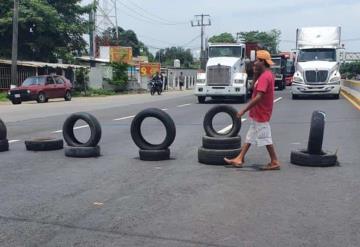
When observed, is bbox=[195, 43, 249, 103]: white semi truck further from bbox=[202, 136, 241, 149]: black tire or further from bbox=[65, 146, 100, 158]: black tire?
bbox=[202, 136, 241, 149]: black tire

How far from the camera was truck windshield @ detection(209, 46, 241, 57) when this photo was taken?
2797 centimetres

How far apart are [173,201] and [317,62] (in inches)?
949

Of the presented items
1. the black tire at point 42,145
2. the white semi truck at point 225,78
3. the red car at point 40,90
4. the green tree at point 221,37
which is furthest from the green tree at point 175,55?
the black tire at point 42,145

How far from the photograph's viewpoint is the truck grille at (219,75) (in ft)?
87.6

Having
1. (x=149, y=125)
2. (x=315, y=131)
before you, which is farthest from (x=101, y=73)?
(x=315, y=131)

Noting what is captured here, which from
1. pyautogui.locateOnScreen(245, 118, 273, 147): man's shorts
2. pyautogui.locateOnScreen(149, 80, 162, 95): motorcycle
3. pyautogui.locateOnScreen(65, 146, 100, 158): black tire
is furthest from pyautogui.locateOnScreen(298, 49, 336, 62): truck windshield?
pyautogui.locateOnScreen(245, 118, 273, 147): man's shorts

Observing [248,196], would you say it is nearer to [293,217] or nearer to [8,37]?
[293,217]

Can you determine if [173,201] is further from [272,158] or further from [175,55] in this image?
[175,55]

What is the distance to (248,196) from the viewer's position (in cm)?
689

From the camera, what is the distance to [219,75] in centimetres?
2694

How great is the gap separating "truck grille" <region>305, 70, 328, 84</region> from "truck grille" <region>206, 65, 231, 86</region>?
184 inches

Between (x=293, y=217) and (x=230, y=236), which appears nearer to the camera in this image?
(x=230, y=236)

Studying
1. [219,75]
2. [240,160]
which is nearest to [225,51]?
[219,75]

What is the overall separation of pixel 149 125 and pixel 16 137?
3.93 meters
